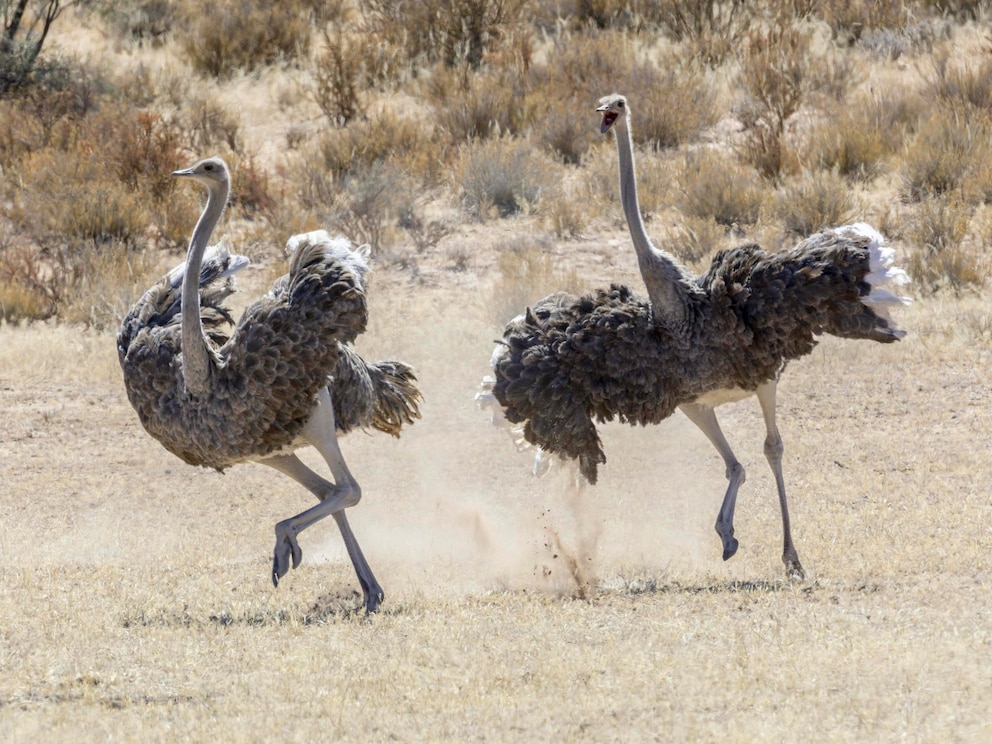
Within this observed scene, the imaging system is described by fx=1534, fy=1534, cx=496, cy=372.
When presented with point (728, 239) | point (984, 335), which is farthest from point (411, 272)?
point (984, 335)

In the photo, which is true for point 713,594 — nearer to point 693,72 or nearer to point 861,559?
point 861,559

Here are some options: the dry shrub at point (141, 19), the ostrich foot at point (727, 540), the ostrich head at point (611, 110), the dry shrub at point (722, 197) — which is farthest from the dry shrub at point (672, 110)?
the ostrich foot at point (727, 540)

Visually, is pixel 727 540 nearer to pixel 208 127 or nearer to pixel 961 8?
pixel 208 127

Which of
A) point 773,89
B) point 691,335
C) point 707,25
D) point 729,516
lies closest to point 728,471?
point 729,516

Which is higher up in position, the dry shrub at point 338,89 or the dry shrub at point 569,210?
the dry shrub at point 569,210

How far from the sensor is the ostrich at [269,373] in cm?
698

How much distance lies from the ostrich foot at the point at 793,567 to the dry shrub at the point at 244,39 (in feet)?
46.4

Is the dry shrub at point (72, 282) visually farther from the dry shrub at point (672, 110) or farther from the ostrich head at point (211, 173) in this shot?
the ostrich head at point (211, 173)

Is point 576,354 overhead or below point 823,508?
overhead

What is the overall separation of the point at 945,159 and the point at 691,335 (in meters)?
8.15

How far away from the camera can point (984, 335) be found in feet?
38.4

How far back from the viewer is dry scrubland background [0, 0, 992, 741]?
223 inches

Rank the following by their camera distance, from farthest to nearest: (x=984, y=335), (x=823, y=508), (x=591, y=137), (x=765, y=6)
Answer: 1. (x=765, y=6)
2. (x=591, y=137)
3. (x=984, y=335)
4. (x=823, y=508)

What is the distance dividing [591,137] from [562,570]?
30.5 feet
